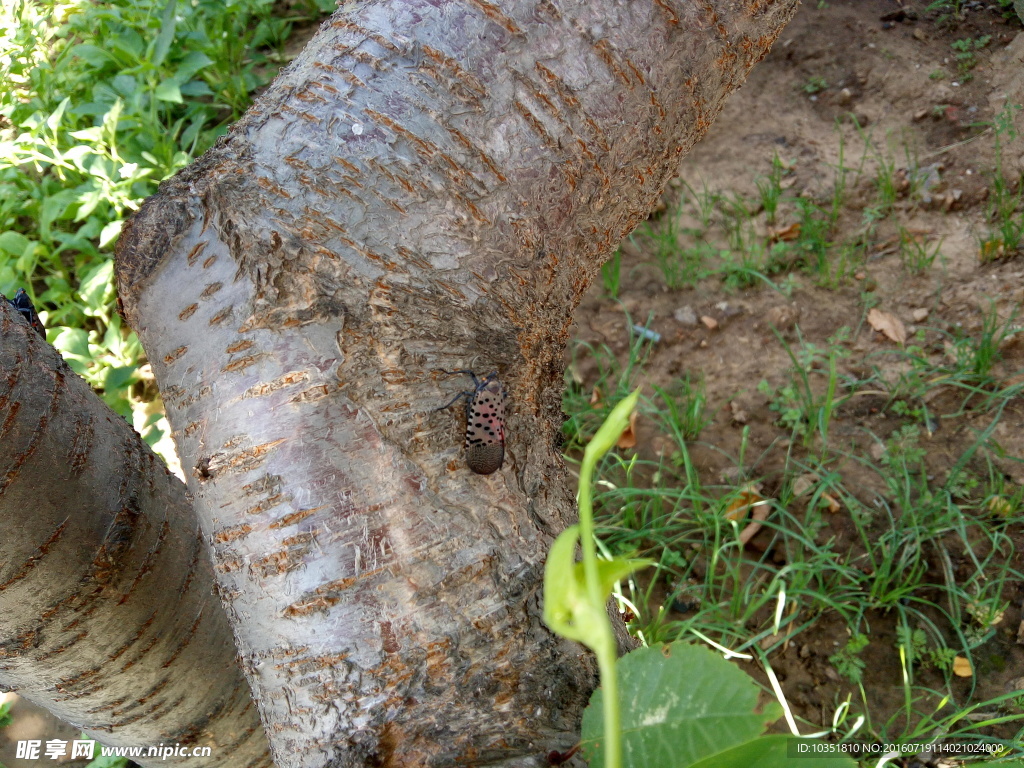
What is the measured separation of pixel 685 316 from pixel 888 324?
760mm

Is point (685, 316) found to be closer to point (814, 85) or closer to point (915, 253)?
point (915, 253)

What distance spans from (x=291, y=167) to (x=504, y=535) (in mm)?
570

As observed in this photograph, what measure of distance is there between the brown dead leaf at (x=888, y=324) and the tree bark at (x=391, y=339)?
2014mm

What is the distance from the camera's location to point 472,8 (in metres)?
1.05

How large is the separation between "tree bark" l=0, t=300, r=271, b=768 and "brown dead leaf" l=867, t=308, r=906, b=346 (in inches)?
96.4

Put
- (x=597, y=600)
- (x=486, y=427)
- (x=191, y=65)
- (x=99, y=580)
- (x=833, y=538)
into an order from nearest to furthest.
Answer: (x=597, y=600) < (x=486, y=427) < (x=99, y=580) < (x=833, y=538) < (x=191, y=65)

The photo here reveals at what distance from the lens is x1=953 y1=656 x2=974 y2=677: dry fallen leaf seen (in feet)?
6.67

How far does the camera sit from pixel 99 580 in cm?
127

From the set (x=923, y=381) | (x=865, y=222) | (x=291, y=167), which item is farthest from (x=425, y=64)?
(x=865, y=222)

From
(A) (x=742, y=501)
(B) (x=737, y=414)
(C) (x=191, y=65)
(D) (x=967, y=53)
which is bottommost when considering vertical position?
(A) (x=742, y=501)

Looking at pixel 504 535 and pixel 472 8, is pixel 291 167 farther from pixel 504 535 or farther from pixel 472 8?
pixel 504 535

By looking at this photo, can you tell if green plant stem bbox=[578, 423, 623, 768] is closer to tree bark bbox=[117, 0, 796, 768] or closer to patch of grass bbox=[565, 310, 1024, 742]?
tree bark bbox=[117, 0, 796, 768]

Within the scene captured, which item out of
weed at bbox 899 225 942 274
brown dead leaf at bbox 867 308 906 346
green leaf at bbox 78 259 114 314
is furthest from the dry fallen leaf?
green leaf at bbox 78 259 114 314

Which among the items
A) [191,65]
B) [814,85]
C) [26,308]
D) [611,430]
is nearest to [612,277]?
[814,85]
